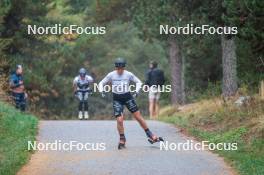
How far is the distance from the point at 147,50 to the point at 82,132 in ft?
179

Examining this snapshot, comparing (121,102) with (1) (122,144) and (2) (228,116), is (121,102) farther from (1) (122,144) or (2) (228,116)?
(2) (228,116)

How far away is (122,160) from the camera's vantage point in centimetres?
1439

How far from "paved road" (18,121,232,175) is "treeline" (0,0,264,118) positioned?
125 inches

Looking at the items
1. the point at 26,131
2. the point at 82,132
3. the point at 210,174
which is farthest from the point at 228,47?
the point at 210,174

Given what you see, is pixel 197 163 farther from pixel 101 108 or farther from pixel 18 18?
pixel 101 108

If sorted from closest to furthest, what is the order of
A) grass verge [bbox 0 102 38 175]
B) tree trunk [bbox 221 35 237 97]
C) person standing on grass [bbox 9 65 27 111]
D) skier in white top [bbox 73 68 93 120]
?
1. grass verge [bbox 0 102 38 175]
2. tree trunk [bbox 221 35 237 97]
3. person standing on grass [bbox 9 65 27 111]
4. skier in white top [bbox 73 68 93 120]

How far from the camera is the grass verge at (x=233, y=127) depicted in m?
13.9

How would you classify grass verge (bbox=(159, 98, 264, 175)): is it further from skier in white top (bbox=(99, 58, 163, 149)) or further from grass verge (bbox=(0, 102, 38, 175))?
grass verge (bbox=(0, 102, 38, 175))

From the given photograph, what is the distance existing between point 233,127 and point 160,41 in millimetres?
18262

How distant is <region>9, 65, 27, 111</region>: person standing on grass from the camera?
81.0 ft

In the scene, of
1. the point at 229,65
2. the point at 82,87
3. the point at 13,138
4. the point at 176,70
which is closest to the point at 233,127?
the point at 229,65

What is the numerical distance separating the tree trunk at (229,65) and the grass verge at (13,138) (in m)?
6.06

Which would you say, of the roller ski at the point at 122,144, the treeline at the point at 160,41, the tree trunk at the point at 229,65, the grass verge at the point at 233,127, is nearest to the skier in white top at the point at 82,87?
the treeline at the point at 160,41

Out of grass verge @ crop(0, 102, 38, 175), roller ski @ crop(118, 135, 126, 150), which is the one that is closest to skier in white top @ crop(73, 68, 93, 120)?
grass verge @ crop(0, 102, 38, 175)
